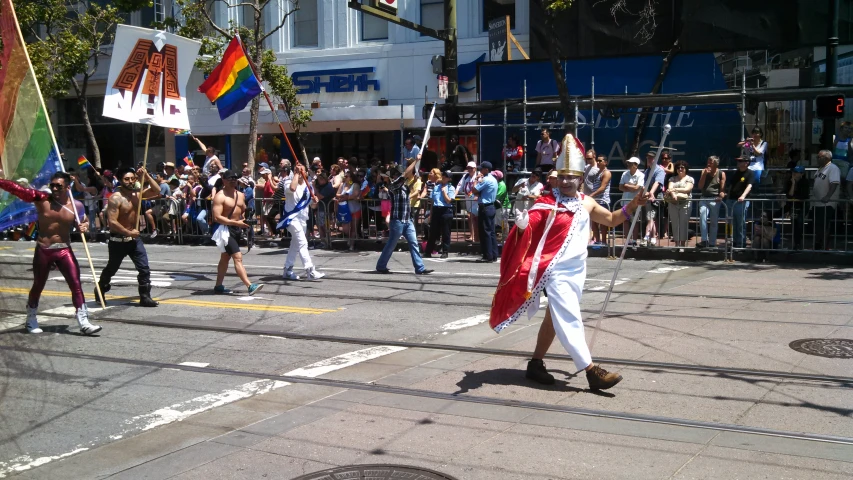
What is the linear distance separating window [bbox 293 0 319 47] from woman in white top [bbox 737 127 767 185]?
1658 cm

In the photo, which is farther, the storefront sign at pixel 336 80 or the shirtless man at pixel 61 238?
the storefront sign at pixel 336 80

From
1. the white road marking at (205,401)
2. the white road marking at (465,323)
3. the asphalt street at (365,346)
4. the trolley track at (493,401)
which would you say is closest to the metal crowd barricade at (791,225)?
the asphalt street at (365,346)

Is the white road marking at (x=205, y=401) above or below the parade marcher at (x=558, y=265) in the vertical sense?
below

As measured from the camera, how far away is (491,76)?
2245 cm

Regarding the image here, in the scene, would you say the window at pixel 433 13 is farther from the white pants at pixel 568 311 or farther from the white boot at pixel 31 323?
the white boot at pixel 31 323

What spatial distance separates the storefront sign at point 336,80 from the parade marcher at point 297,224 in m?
14.1

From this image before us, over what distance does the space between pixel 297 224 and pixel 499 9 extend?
14.4 meters

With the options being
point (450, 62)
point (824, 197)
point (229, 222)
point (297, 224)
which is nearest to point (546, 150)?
point (450, 62)

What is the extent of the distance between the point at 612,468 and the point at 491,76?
60.0 ft

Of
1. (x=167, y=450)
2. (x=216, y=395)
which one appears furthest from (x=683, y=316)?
(x=167, y=450)

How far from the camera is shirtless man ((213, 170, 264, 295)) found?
456 inches

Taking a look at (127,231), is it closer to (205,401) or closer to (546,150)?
(205,401)

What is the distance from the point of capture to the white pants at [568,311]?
6387 mm

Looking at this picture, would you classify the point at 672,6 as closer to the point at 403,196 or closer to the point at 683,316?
the point at 403,196
